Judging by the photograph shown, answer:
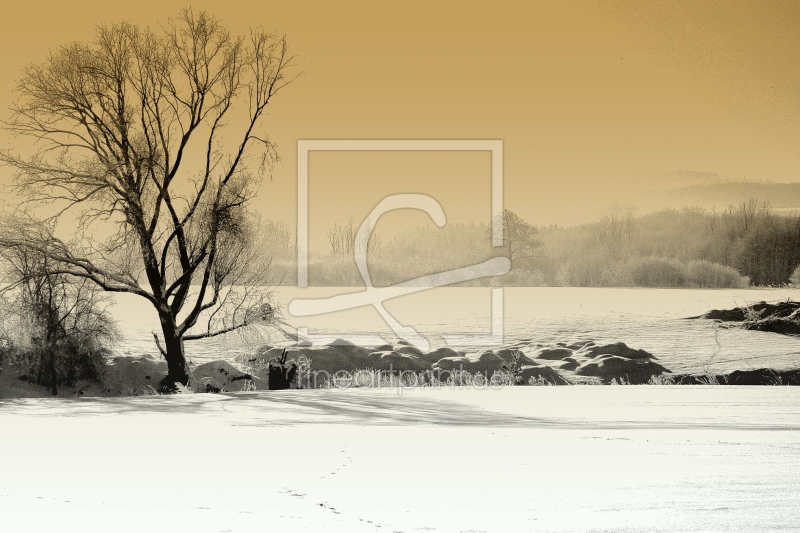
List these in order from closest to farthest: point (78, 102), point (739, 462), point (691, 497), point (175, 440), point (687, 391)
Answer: point (691, 497) < point (739, 462) < point (175, 440) < point (687, 391) < point (78, 102)

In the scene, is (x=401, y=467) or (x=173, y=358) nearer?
(x=401, y=467)

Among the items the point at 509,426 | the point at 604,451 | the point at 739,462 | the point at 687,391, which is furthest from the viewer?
the point at 687,391

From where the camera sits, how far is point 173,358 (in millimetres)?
15570

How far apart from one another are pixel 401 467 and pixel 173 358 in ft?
33.6

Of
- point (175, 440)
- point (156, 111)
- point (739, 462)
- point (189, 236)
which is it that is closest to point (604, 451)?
point (739, 462)

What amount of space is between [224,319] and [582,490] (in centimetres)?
1144

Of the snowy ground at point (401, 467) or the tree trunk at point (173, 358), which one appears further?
the tree trunk at point (173, 358)

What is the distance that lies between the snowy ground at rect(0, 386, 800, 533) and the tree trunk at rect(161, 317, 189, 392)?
14.2ft

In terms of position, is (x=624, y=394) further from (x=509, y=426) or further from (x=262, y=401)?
(x=262, y=401)

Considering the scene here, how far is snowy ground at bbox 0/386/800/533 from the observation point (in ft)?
16.0

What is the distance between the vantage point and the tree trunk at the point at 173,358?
15.3m

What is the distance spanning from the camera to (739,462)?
6625mm

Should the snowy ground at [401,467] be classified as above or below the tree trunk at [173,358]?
below

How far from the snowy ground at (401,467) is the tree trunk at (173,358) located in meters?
4.34
